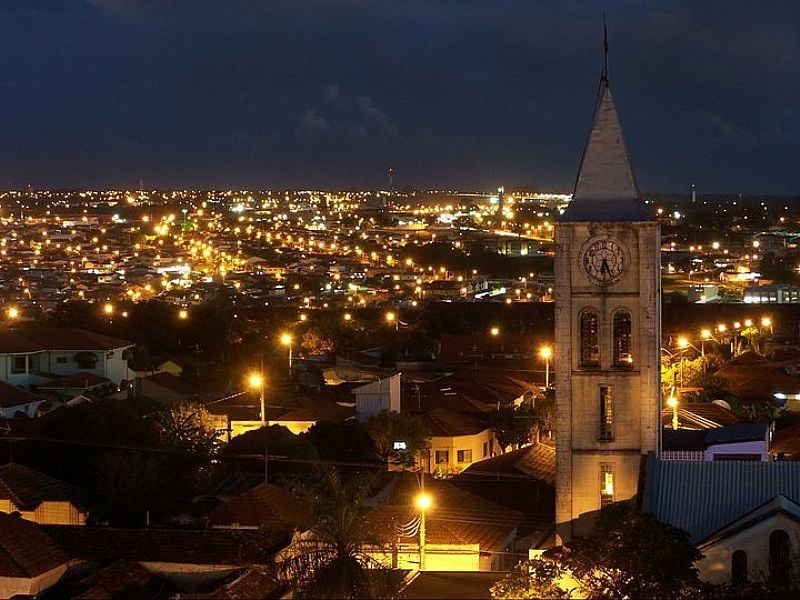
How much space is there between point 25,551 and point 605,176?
9666 mm

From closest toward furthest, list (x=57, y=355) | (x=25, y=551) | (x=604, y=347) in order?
(x=25, y=551) < (x=604, y=347) < (x=57, y=355)

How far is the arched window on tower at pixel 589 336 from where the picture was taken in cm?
2080

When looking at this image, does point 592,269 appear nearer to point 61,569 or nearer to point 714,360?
point 61,569

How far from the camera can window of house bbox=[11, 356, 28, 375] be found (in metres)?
51.3

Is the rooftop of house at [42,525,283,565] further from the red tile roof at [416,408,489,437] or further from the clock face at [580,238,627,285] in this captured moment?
the red tile roof at [416,408,489,437]

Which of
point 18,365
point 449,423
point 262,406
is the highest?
point 18,365

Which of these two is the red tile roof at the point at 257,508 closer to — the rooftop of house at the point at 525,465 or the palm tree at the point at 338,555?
the palm tree at the point at 338,555

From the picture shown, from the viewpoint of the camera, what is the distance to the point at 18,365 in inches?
2026

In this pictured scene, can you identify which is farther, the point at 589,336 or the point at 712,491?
the point at 589,336

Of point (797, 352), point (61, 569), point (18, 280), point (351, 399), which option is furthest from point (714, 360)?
point (18, 280)

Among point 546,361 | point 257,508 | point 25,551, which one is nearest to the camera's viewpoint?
point 25,551

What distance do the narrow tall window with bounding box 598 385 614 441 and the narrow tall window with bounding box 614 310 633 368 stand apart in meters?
0.42

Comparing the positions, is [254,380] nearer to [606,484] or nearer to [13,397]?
[13,397]

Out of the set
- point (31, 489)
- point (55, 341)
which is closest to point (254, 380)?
point (55, 341)
